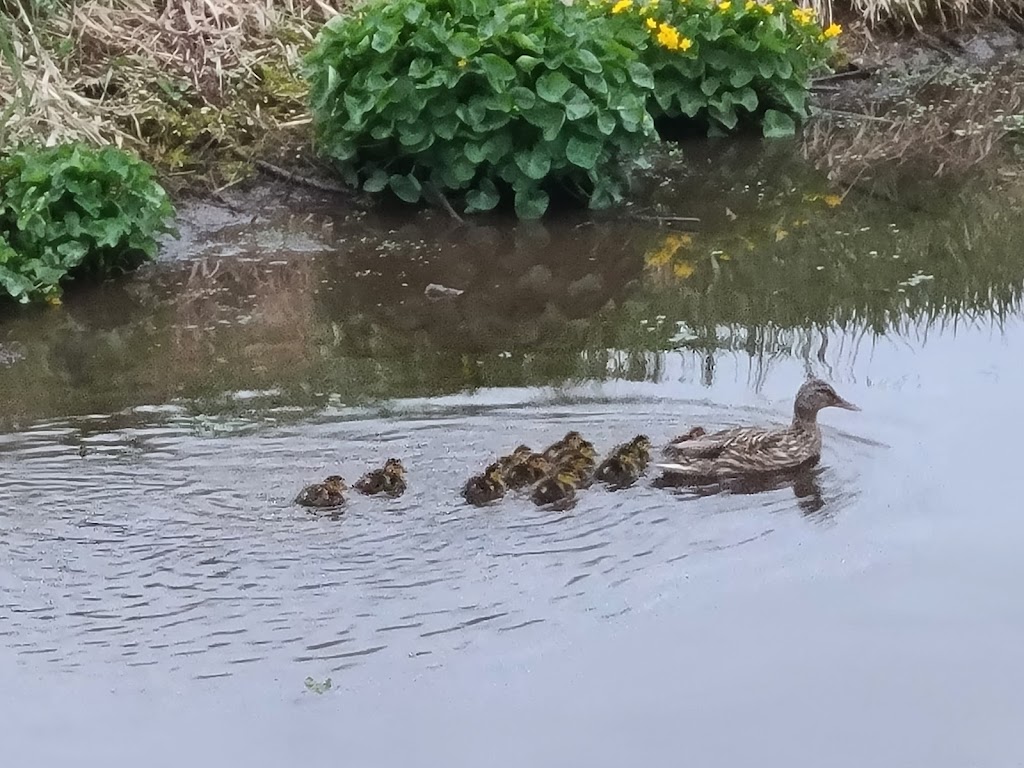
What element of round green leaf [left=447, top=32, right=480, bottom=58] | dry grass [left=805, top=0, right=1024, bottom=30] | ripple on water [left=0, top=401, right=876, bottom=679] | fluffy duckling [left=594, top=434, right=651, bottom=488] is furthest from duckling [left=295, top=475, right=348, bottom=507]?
dry grass [left=805, top=0, right=1024, bottom=30]

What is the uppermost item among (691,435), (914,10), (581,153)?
(914,10)

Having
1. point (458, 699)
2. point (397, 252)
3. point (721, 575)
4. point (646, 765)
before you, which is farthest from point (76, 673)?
point (397, 252)

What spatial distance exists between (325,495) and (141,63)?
501 cm

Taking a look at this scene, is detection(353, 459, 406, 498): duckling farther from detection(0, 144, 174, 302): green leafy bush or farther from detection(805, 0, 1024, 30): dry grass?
detection(805, 0, 1024, 30): dry grass

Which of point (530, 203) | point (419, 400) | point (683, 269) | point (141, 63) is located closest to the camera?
point (419, 400)

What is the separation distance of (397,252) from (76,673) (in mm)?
4136

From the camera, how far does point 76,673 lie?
167 inches

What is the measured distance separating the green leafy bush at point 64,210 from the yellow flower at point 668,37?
3.50m

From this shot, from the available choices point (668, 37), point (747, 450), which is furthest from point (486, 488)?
point (668, 37)

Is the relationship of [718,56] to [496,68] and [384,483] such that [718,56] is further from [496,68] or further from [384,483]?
[384,483]

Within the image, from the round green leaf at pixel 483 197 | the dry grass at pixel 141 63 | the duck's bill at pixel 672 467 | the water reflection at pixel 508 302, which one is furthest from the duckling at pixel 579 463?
the dry grass at pixel 141 63

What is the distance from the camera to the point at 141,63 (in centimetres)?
920

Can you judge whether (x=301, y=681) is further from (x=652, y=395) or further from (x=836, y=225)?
(x=836, y=225)

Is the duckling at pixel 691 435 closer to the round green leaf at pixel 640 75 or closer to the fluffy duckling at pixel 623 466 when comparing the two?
the fluffy duckling at pixel 623 466
